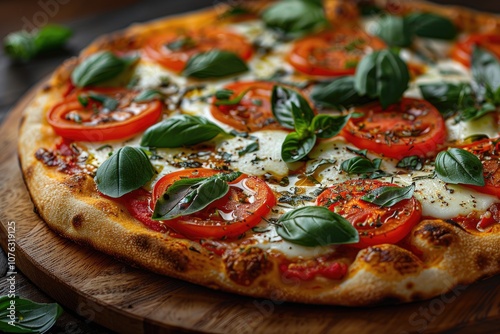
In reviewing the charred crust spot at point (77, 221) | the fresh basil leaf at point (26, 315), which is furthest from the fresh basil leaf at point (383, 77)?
the fresh basil leaf at point (26, 315)

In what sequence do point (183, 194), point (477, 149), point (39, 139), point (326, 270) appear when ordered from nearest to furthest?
point (326, 270) < point (183, 194) < point (477, 149) < point (39, 139)

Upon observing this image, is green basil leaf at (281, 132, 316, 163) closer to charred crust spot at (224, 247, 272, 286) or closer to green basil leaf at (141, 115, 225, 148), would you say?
green basil leaf at (141, 115, 225, 148)

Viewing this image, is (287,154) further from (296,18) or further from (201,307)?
(296,18)

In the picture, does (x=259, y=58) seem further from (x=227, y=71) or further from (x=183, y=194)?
(x=183, y=194)

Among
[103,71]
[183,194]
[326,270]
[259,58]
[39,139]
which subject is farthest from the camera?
[259,58]

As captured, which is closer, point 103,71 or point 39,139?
point 39,139

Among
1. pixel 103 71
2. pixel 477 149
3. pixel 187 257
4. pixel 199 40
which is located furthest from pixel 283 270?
pixel 199 40
